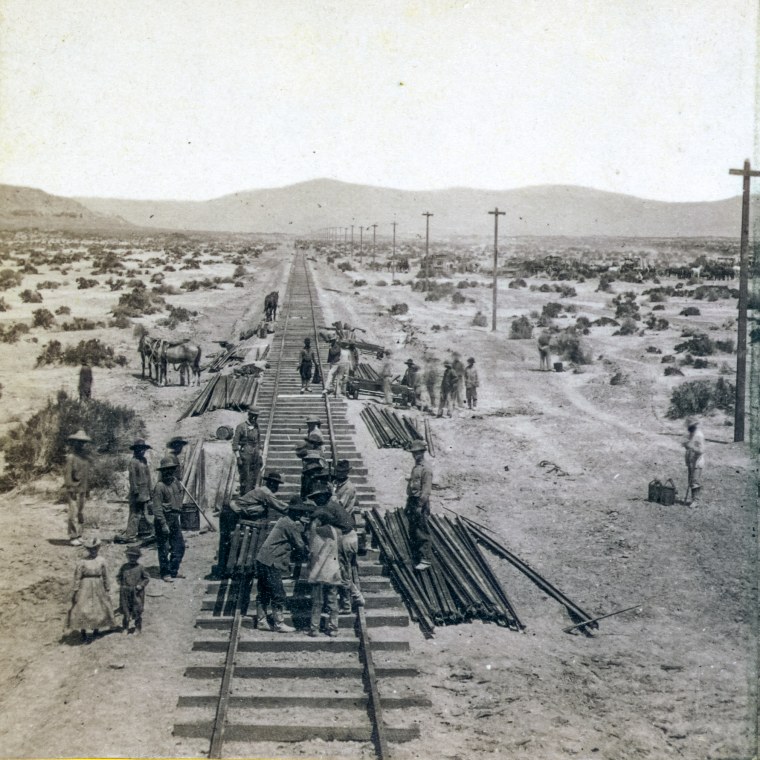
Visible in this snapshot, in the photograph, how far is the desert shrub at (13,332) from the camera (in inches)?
1021

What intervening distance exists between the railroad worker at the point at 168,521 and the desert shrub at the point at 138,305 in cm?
2441

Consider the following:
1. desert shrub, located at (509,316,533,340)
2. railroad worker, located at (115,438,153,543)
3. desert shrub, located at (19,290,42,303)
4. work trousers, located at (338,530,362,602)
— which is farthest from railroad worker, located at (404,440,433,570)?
desert shrub, located at (19,290,42,303)

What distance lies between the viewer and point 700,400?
64.2 ft

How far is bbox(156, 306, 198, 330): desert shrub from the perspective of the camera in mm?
31781

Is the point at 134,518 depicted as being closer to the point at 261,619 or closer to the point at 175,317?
the point at 261,619

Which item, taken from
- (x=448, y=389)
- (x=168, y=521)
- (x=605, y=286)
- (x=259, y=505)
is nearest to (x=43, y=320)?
(x=448, y=389)

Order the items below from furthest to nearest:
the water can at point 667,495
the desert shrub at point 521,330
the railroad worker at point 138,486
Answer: the desert shrub at point 521,330 → the water can at point 667,495 → the railroad worker at point 138,486

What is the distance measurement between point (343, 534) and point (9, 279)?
35435 mm

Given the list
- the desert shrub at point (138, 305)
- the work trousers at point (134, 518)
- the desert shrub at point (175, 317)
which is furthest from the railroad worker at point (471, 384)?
the desert shrub at point (138, 305)

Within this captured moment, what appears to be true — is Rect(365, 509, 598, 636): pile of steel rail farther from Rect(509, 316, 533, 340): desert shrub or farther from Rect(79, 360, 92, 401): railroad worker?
Rect(509, 316, 533, 340): desert shrub

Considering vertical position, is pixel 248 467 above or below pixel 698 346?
below

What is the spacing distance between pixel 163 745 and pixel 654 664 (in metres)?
5.29

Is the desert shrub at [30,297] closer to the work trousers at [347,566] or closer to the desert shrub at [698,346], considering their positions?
the desert shrub at [698,346]

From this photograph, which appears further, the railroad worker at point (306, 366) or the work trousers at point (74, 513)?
the railroad worker at point (306, 366)
